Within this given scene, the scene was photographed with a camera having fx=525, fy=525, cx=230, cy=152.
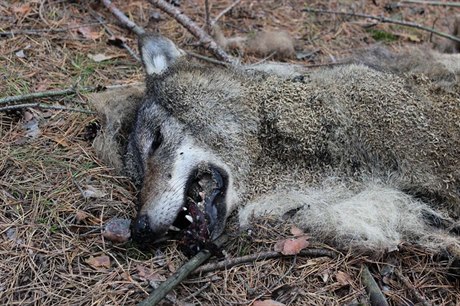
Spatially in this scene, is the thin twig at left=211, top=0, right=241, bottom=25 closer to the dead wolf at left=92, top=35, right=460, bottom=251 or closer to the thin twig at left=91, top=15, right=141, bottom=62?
the thin twig at left=91, top=15, right=141, bottom=62

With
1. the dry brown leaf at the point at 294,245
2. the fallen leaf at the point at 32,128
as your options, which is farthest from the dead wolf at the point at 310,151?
the fallen leaf at the point at 32,128

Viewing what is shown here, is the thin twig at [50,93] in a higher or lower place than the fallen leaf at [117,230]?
higher

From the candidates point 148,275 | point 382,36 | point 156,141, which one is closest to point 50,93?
point 156,141

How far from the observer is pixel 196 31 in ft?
16.2

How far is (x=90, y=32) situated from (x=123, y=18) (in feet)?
1.16

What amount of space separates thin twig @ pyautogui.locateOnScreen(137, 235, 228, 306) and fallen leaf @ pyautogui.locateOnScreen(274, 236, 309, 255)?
0.34 metres

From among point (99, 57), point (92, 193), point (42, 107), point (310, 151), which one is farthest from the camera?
point (99, 57)

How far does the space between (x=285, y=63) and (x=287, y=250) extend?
7.74ft

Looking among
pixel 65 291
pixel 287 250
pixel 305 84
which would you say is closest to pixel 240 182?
pixel 287 250

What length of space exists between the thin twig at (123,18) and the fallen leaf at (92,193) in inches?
82.6

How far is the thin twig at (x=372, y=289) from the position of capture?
2.78 metres

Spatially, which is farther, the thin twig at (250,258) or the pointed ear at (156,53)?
the pointed ear at (156,53)

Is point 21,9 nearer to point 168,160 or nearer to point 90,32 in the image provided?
point 90,32

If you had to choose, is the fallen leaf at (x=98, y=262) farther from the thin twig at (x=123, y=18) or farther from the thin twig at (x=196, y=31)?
→ the thin twig at (x=123, y=18)
